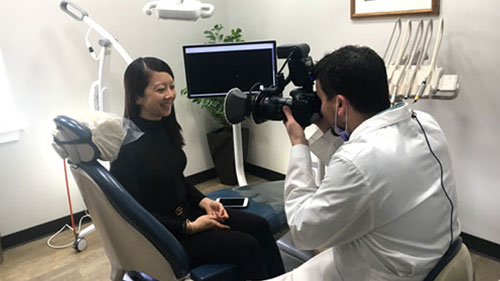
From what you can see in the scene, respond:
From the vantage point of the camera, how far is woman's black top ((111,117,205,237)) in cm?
144

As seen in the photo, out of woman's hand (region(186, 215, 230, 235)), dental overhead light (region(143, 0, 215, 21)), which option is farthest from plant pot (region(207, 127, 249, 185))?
woman's hand (region(186, 215, 230, 235))

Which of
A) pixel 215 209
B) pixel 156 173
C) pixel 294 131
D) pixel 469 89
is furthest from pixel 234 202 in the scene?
pixel 469 89

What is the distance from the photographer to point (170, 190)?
1571 millimetres

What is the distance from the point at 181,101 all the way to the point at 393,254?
2.54 meters

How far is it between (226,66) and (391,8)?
994 millimetres

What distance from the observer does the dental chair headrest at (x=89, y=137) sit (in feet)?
3.90

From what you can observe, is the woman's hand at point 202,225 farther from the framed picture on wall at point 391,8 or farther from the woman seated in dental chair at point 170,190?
the framed picture on wall at point 391,8

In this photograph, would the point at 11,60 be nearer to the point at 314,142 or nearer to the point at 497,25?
the point at 314,142

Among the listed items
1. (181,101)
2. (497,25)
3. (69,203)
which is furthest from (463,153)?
(69,203)

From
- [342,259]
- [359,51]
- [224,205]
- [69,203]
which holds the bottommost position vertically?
[69,203]

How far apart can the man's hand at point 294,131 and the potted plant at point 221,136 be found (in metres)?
1.94

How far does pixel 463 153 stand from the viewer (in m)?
2.15

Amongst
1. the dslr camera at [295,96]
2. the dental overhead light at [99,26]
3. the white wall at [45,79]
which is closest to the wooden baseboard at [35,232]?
the white wall at [45,79]

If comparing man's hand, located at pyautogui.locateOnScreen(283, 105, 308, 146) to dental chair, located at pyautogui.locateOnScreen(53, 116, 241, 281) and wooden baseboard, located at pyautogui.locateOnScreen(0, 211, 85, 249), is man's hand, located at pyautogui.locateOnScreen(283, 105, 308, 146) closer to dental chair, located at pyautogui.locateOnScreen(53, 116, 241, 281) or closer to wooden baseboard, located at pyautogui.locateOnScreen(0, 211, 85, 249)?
dental chair, located at pyautogui.locateOnScreen(53, 116, 241, 281)
